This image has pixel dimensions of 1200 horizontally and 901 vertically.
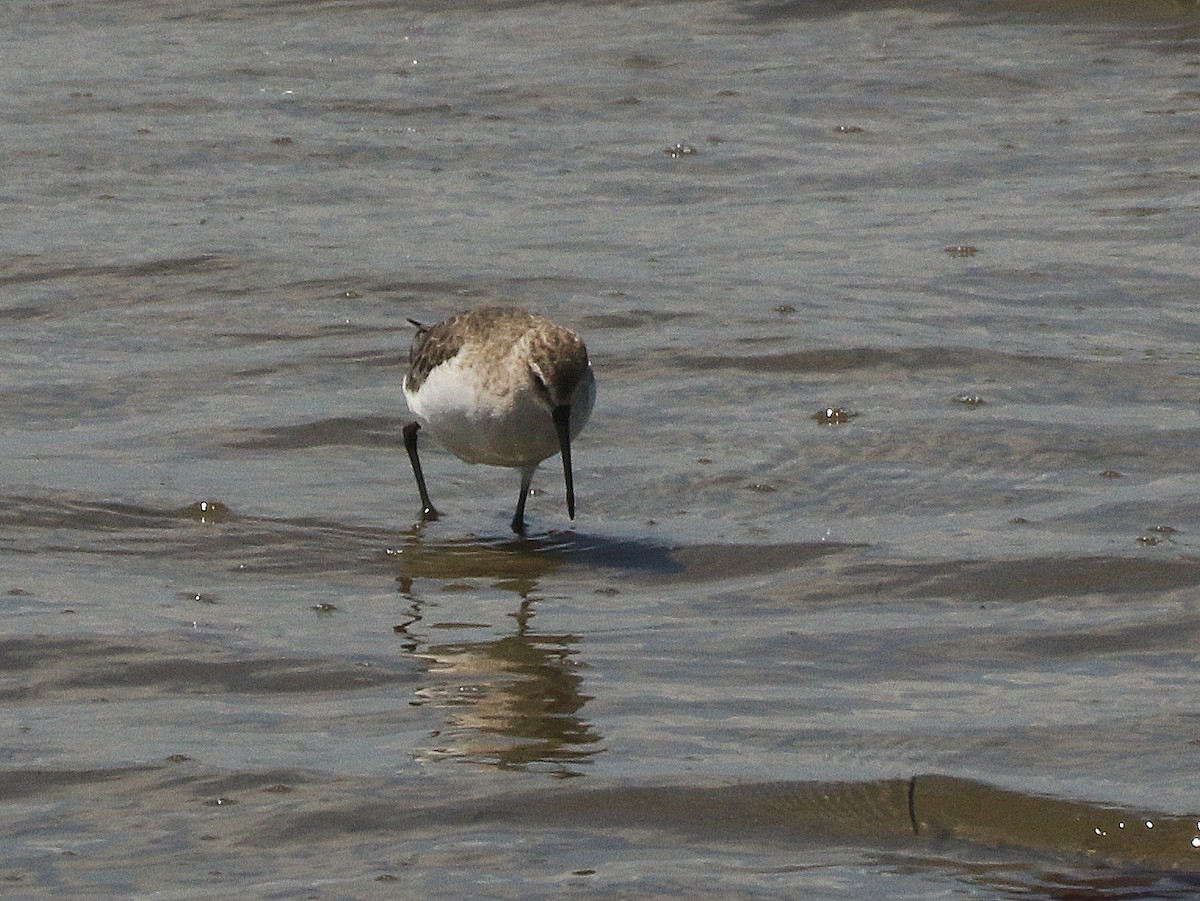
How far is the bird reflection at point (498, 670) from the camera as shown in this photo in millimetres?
5703

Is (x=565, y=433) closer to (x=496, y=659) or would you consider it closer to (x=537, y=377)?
(x=537, y=377)

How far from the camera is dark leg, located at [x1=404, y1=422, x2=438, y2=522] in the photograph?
825 cm

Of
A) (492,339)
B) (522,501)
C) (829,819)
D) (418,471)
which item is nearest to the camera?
(829,819)

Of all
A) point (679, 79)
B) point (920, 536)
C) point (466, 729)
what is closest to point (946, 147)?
point (679, 79)

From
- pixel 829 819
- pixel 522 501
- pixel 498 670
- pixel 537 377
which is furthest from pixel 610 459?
pixel 829 819

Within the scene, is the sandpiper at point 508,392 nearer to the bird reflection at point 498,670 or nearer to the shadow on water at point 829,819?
the bird reflection at point 498,670

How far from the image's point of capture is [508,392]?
7.74 metres

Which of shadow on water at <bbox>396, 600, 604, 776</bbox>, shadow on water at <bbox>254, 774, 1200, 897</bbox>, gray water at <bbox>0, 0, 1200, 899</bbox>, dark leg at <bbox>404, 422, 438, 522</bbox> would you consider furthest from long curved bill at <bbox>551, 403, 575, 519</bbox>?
shadow on water at <bbox>254, 774, 1200, 897</bbox>

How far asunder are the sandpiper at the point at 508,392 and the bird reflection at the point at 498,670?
38cm

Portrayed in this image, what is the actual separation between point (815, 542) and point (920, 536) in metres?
0.38

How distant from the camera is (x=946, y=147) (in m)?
13.5

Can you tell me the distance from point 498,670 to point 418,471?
2.08 meters

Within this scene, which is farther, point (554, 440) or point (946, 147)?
point (946, 147)

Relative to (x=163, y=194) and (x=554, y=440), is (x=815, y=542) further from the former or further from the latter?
(x=163, y=194)
